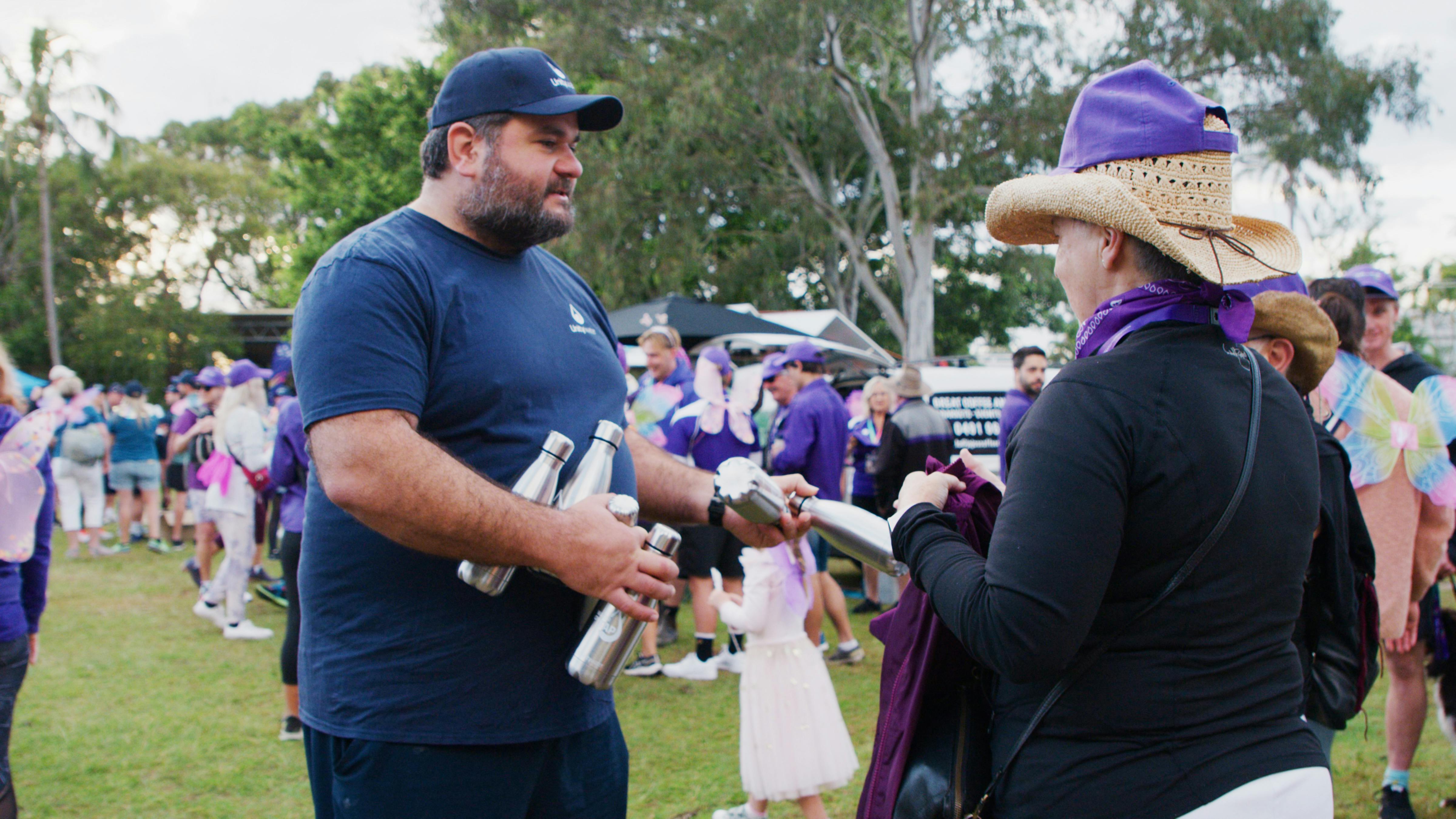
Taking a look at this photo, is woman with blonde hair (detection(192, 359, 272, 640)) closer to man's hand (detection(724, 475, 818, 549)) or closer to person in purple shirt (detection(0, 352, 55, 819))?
person in purple shirt (detection(0, 352, 55, 819))

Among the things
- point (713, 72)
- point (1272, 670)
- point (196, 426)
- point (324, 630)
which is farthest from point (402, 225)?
point (713, 72)

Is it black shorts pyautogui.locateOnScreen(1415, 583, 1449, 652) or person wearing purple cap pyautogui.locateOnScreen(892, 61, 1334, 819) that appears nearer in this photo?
person wearing purple cap pyautogui.locateOnScreen(892, 61, 1334, 819)

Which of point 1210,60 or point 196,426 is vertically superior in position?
point 1210,60

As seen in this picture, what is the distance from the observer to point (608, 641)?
1.80 metres

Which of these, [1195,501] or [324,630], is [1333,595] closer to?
[1195,501]

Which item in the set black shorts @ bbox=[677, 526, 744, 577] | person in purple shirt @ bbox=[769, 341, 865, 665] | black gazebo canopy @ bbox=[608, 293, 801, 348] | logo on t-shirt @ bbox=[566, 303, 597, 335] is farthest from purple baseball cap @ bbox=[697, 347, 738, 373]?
logo on t-shirt @ bbox=[566, 303, 597, 335]

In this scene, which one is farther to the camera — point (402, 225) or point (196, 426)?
point (196, 426)

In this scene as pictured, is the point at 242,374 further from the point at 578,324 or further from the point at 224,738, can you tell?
the point at 578,324

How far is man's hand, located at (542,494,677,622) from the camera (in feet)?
5.53

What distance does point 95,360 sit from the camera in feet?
95.6

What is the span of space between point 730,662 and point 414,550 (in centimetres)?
536

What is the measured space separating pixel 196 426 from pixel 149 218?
27.6 metres

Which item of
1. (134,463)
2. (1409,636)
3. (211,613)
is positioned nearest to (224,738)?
(211,613)

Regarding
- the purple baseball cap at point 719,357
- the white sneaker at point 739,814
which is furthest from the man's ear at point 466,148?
the purple baseball cap at point 719,357
